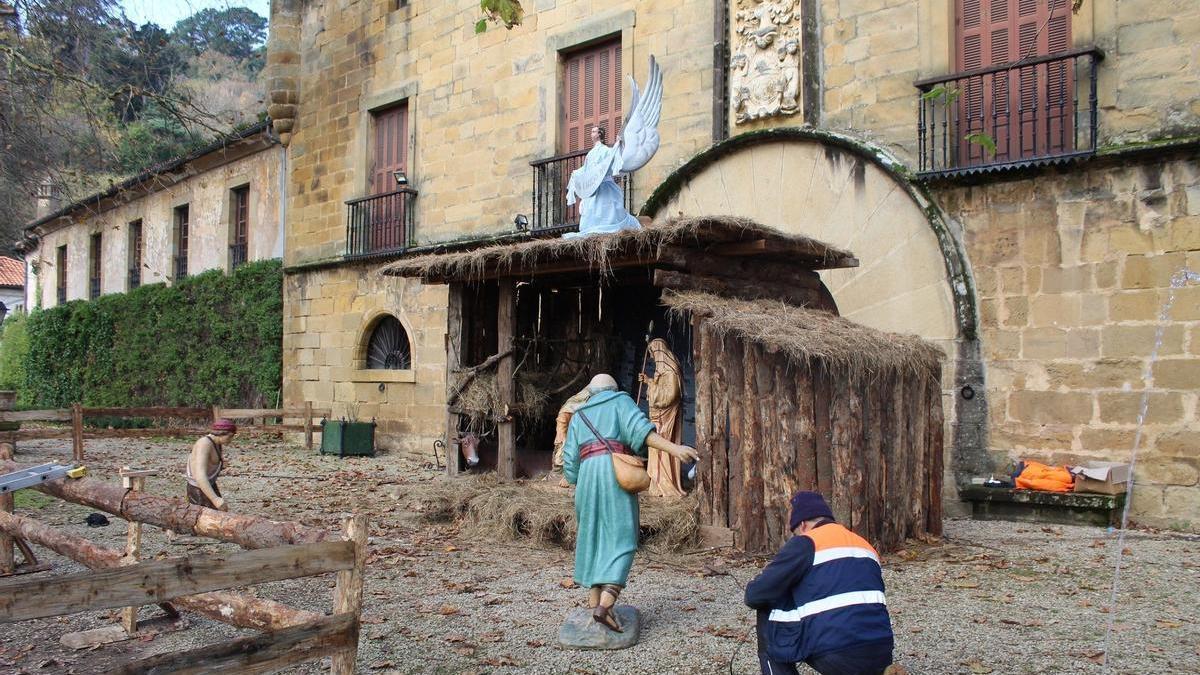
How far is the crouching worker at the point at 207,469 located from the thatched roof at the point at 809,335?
11.7 ft

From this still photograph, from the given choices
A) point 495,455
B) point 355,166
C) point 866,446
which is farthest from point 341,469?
point 866,446

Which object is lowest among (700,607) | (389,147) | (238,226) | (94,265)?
(700,607)

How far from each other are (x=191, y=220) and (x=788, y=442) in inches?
747

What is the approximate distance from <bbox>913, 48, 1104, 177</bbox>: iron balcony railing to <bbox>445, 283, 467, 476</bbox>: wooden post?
5129 mm

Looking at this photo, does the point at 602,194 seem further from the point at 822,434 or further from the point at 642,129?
the point at 822,434

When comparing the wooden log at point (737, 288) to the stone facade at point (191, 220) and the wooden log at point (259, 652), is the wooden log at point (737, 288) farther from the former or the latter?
the stone facade at point (191, 220)

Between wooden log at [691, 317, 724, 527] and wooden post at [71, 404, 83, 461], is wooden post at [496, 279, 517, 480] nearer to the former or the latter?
wooden log at [691, 317, 724, 527]

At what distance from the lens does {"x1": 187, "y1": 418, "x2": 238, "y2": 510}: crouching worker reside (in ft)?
21.4

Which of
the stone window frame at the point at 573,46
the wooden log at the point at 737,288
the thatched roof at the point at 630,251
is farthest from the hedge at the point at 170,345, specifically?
the wooden log at the point at 737,288

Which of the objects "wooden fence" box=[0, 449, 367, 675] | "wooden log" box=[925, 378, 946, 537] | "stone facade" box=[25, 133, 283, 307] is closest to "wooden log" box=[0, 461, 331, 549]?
"wooden fence" box=[0, 449, 367, 675]

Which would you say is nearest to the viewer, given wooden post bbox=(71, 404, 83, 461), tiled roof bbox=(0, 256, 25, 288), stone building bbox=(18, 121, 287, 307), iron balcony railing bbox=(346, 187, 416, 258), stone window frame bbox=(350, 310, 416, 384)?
wooden post bbox=(71, 404, 83, 461)

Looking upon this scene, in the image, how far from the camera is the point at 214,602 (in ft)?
16.4

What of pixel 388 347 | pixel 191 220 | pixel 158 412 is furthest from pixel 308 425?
pixel 191 220

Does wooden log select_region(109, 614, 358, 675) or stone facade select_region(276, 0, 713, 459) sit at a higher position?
stone facade select_region(276, 0, 713, 459)
